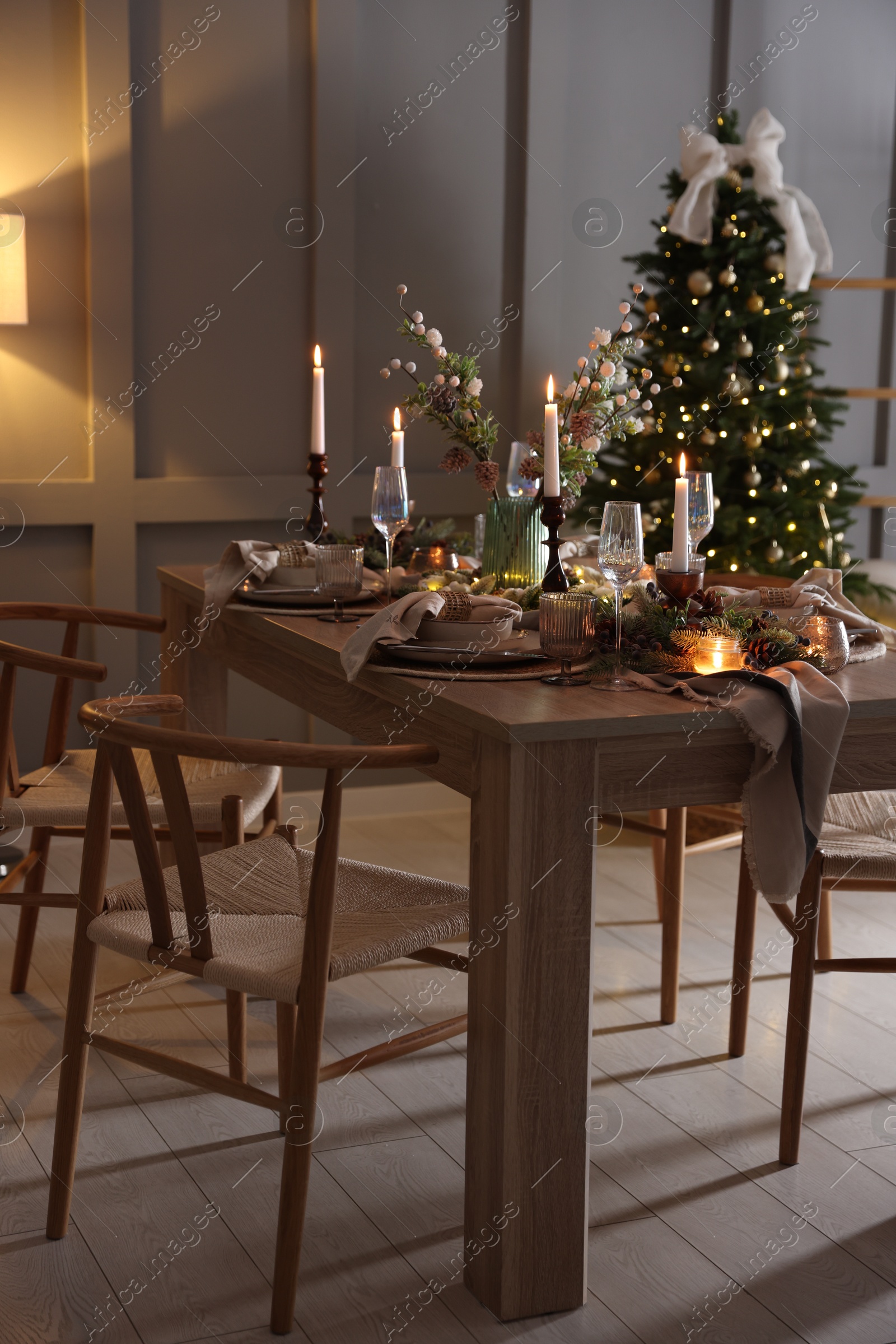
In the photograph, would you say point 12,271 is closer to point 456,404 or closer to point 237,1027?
point 456,404

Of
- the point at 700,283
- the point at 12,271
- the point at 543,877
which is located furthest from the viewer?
the point at 700,283

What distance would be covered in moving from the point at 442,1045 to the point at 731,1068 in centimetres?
53

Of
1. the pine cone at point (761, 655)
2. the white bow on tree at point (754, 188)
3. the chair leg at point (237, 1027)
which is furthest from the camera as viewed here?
the white bow on tree at point (754, 188)

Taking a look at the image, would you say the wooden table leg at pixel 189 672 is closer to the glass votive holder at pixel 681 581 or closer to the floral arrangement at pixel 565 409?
the floral arrangement at pixel 565 409

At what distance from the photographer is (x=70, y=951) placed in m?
2.87

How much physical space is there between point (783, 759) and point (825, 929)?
45.7 inches

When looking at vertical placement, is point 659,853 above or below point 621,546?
below

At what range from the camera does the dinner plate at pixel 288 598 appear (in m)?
2.35

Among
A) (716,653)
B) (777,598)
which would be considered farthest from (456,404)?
(716,653)

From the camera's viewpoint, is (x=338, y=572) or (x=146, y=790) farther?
(x=146, y=790)

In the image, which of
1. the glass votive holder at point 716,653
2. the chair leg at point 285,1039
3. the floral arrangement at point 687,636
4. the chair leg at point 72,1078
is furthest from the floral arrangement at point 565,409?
the chair leg at point 72,1078

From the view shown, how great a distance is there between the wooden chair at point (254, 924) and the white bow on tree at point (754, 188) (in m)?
2.37

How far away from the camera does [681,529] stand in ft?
6.22

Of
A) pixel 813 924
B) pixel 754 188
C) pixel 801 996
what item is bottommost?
pixel 801 996
